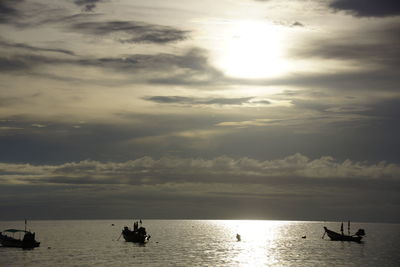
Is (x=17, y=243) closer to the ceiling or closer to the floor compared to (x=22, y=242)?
closer to the floor

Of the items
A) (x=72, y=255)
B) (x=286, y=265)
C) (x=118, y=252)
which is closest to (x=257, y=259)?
(x=286, y=265)

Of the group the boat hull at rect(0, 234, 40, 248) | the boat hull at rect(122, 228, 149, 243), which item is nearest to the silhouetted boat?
the boat hull at rect(0, 234, 40, 248)

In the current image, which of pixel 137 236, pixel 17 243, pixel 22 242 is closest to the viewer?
pixel 22 242

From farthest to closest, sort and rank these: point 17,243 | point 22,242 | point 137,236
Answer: point 137,236
point 17,243
point 22,242

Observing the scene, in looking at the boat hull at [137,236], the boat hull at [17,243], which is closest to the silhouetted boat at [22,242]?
the boat hull at [17,243]

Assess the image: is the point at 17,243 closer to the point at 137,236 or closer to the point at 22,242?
the point at 22,242

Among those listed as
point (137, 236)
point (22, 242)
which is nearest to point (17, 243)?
point (22, 242)

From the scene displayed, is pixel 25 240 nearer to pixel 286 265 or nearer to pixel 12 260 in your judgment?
pixel 12 260

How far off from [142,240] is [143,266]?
178ft

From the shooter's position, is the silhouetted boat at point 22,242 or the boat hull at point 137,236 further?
the boat hull at point 137,236

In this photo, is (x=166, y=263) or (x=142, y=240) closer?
(x=166, y=263)

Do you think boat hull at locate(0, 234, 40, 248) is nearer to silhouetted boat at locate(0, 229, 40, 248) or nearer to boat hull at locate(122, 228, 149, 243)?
silhouetted boat at locate(0, 229, 40, 248)

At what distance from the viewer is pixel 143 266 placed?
96500 mm

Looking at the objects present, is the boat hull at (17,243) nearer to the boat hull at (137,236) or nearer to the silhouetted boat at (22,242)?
the silhouetted boat at (22,242)
